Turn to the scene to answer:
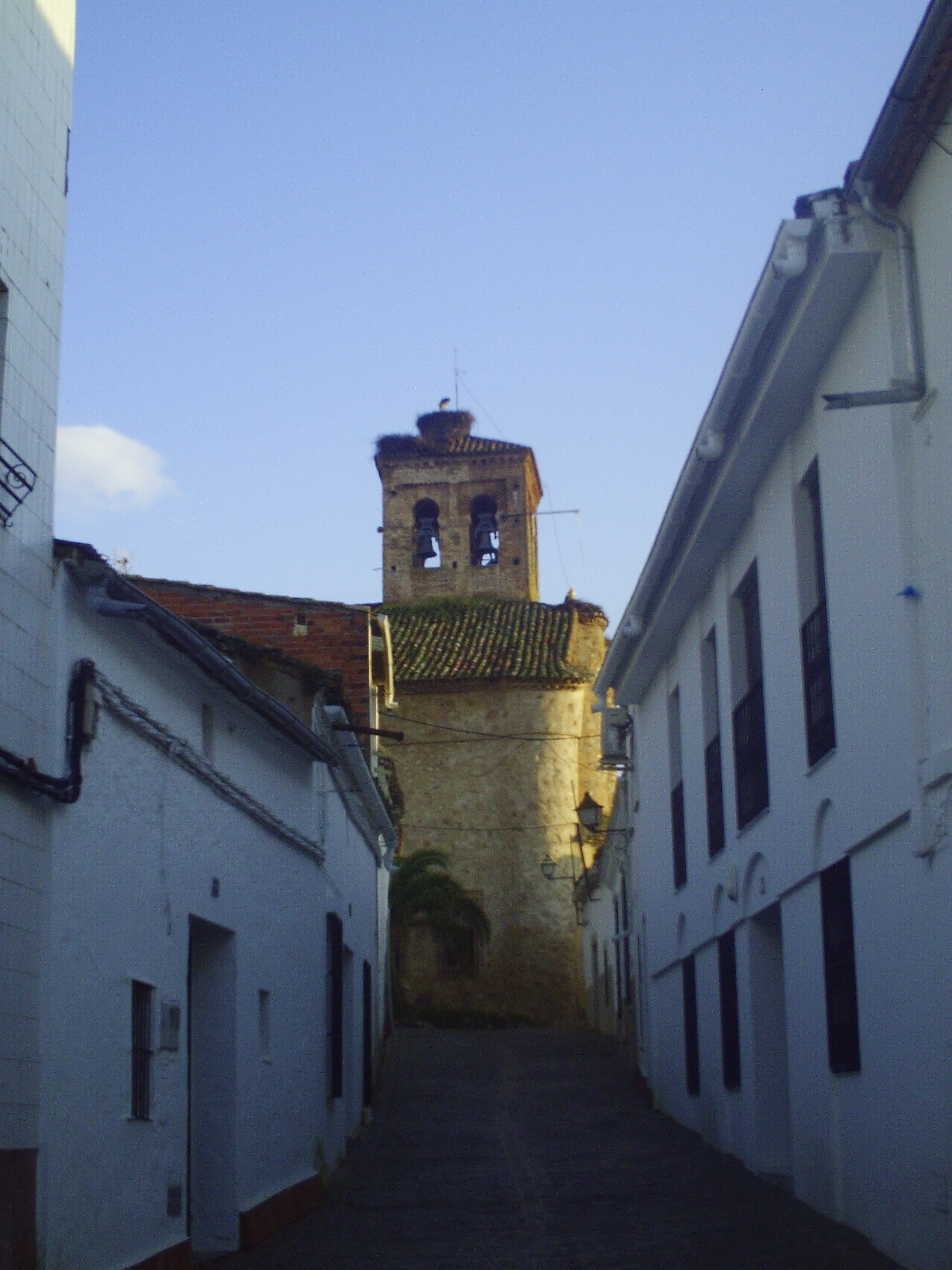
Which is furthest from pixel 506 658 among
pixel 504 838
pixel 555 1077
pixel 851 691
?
pixel 851 691

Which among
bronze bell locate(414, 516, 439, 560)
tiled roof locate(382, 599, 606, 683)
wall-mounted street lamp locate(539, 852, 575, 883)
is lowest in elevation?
wall-mounted street lamp locate(539, 852, 575, 883)

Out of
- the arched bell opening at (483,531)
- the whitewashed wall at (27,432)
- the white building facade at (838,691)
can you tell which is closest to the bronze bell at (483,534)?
the arched bell opening at (483,531)

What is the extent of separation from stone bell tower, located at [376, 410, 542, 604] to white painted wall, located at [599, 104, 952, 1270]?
2569 centimetres

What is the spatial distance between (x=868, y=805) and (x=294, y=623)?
8898 mm

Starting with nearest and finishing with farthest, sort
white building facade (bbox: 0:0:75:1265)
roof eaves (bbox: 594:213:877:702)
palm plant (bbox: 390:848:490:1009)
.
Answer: white building facade (bbox: 0:0:75:1265)
roof eaves (bbox: 594:213:877:702)
palm plant (bbox: 390:848:490:1009)

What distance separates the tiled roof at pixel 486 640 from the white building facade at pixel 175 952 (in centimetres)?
2058

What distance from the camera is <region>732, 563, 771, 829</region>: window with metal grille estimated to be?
11641 mm

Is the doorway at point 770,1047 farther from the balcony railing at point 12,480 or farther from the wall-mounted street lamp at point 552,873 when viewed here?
the wall-mounted street lamp at point 552,873

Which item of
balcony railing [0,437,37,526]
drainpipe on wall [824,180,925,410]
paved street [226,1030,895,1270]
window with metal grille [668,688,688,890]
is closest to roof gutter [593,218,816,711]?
drainpipe on wall [824,180,925,410]

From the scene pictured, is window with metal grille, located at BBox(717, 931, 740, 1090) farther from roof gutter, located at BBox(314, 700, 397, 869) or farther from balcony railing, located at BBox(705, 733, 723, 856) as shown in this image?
roof gutter, located at BBox(314, 700, 397, 869)

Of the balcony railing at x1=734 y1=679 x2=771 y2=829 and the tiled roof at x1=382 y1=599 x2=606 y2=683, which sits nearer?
the balcony railing at x1=734 y1=679 x2=771 y2=829

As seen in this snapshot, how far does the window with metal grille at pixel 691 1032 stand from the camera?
14.8 meters

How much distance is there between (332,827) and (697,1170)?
444cm

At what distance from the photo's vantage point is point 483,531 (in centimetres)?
3900
